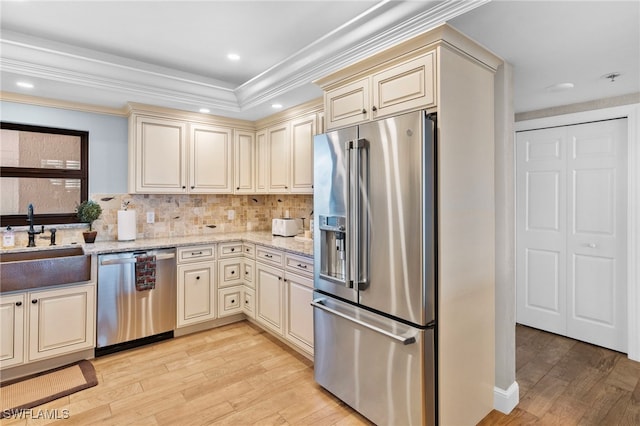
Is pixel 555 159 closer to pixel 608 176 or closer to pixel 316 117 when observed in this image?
pixel 608 176

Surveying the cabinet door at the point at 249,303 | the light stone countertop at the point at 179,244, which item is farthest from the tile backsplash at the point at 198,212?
the cabinet door at the point at 249,303

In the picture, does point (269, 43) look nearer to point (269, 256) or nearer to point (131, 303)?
point (269, 256)

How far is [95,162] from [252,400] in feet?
9.16

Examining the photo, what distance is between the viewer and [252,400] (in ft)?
7.76

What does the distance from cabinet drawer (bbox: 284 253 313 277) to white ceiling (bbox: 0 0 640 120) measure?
1457 millimetres

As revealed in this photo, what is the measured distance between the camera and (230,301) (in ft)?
12.2

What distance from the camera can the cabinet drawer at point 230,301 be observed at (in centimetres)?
366

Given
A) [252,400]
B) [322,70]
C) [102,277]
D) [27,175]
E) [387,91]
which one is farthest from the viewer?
[27,175]

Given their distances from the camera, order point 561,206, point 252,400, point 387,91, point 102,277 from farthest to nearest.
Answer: point 561,206 < point 102,277 < point 252,400 < point 387,91

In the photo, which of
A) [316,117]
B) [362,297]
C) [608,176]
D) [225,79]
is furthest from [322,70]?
[608,176]

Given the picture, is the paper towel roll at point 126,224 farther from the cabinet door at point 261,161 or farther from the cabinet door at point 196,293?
the cabinet door at point 261,161

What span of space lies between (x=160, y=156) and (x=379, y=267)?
2721 millimetres

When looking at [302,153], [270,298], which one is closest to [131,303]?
[270,298]

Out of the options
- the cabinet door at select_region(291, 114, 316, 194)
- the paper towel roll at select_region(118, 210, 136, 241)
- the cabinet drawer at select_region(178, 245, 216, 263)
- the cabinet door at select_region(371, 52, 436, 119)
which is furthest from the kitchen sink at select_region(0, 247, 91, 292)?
the cabinet door at select_region(371, 52, 436, 119)
